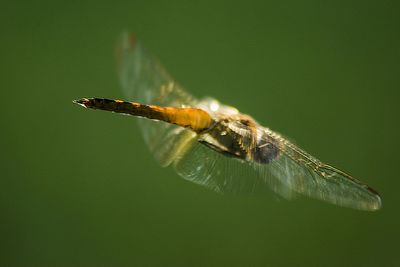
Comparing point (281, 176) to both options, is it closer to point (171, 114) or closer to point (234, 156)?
point (234, 156)

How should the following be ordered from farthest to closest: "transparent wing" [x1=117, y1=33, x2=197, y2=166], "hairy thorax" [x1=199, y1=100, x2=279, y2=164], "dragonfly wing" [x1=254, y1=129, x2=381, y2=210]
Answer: "transparent wing" [x1=117, y1=33, x2=197, y2=166], "hairy thorax" [x1=199, y1=100, x2=279, y2=164], "dragonfly wing" [x1=254, y1=129, x2=381, y2=210]

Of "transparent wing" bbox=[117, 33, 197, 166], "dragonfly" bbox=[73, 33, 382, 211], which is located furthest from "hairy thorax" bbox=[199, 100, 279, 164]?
"transparent wing" bbox=[117, 33, 197, 166]

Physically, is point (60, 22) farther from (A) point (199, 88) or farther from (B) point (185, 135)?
(B) point (185, 135)

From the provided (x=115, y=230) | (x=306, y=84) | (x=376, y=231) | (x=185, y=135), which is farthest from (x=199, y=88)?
(x=185, y=135)

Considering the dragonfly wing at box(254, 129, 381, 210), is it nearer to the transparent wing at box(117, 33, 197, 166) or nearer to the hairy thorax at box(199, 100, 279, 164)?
the hairy thorax at box(199, 100, 279, 164)

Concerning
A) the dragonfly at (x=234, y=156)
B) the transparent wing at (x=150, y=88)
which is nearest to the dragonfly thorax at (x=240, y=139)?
the dragonfly at (x=234, y=156)

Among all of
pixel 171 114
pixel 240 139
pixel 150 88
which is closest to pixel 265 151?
pixel 240 139

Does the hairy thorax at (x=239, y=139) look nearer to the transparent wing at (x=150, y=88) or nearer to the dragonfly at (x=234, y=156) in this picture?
the dragonfly at (x=234, y=156)
